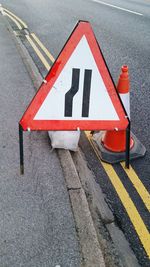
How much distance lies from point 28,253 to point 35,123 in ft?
3.97

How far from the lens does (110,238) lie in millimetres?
3236

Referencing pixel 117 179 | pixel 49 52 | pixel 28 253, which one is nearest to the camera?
pixel 28 253

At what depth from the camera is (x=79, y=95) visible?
354cm

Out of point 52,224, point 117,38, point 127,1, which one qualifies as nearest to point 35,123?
point 52,224

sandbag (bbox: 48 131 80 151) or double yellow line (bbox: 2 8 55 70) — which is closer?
sandbag (bbox: 48 131 80 151)

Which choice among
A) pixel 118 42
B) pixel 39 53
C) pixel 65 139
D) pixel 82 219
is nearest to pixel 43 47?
pixel 39 53

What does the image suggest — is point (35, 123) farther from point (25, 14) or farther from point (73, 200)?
point (25, 14)

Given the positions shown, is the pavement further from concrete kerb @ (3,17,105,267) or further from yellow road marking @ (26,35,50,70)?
yellow road marking @ (26,35,50,70)

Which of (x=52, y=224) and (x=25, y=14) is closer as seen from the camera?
(x=52, y=224)

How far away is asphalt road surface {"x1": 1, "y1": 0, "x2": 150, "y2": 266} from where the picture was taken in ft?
12.2

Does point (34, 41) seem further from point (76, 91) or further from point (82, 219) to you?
point (82, 219)

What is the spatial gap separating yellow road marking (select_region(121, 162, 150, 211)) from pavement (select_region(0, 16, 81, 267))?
754 millimetres

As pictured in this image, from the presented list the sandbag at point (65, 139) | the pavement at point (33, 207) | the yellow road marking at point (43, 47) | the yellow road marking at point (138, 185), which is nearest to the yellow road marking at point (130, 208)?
the yellow road marking at point (138, 185)

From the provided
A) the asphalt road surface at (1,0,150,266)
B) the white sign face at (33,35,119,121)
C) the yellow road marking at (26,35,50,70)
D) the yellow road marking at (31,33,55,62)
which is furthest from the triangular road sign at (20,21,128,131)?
the yellow road marking at (31,33,55,62)
